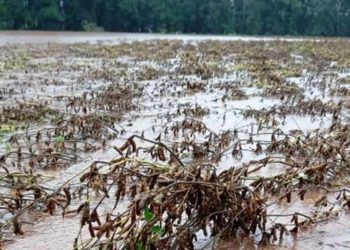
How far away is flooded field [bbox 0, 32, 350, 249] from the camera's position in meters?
3.09

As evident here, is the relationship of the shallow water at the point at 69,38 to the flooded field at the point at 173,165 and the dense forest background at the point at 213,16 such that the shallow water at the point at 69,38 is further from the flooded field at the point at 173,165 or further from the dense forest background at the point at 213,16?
the flooded field at the point at 173,165

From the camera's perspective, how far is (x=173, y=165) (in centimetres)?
405

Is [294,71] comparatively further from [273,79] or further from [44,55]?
[44,55]

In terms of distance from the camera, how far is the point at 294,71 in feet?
48.5

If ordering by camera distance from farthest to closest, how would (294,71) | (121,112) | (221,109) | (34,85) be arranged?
1. (294,71)
2. (34,85)
3. (221,109)
4. (121,112)

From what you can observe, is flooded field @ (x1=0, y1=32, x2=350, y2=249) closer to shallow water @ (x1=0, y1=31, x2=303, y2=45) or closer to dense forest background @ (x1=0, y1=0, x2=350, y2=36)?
shallow water @ (x1=0, y1=31, x2=303, y2=45)

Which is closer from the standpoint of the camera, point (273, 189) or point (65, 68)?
point (273, 189)

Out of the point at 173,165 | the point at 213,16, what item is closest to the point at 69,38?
the point at 213,16

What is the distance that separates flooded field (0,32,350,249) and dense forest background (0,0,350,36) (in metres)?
48.7

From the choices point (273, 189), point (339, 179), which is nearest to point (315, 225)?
point (273, 189)

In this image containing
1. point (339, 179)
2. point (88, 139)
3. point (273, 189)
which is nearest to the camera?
point (273, 189)

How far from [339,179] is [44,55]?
17546 mm

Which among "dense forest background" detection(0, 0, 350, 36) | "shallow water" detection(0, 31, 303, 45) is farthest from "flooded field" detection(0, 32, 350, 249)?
"dense forest background" detection(0, 0, 350, 36)

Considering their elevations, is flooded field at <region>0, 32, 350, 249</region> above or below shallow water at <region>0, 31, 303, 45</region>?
above
